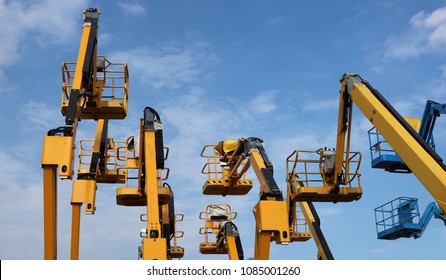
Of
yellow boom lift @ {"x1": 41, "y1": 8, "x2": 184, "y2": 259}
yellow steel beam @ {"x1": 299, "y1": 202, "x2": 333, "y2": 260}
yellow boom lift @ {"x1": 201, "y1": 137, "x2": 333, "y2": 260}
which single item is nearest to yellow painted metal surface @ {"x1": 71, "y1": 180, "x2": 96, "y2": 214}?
yellow boom lift @ {"x1": 41, "y1": 8, "x2": 184, "y2": 259}

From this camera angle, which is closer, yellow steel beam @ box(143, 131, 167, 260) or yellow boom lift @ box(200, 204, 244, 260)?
yellow steel beam @ box(143, 131, 167, 260)

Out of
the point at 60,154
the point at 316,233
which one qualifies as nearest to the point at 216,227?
the point at 316,233

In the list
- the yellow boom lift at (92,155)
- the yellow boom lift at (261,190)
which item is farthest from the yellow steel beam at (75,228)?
the yellow boom lift at (261,190)

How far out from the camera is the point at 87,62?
51.2 feet

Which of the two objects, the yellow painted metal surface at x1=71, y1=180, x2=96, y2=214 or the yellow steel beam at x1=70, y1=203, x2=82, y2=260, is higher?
the yellow painted metal surface at x1=71, y1=180, x2=96, y2=214

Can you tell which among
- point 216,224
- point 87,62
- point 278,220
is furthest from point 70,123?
point 216,224

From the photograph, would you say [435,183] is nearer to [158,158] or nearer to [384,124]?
[384,124]

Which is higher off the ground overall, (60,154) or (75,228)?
(60,154)

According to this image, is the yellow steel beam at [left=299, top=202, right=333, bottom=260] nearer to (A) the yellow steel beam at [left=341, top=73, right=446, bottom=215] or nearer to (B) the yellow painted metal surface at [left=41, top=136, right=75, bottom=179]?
(A) the yellow steel beam at [left=341, top=73, right=446, bottom=215]

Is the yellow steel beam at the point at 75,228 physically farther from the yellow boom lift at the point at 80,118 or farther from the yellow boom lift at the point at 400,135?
the yellow boom lift at the point at 400,135

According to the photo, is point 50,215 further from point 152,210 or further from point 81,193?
point 81,193

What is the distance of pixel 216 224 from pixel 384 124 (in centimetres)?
1332
